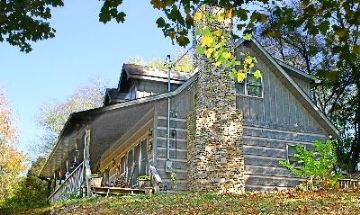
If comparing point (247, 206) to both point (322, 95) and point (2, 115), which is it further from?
point (2, 115)

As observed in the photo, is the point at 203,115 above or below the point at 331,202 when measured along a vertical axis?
above

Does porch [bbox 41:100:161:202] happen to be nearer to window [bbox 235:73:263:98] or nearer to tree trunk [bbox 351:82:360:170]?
window [bbox 235:73:263:98]

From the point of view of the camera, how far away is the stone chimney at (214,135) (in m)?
21.7

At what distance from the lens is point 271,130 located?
79.9ft

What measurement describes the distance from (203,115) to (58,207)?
7.76 meters

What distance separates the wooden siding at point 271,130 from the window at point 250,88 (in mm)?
228

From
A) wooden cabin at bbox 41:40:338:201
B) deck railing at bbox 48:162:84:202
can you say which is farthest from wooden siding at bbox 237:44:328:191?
deck railing at bbox 48:162:84:202

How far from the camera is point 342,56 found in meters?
4.79

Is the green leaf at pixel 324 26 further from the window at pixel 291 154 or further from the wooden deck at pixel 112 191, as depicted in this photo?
the window at pixel 291 154

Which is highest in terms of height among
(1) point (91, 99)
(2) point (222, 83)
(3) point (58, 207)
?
(1) point (91, 99)

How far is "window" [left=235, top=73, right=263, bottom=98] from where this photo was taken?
2447 cm

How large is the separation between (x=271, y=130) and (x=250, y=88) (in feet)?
6.96

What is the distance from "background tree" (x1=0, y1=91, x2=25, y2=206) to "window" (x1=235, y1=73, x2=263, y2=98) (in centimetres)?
2247

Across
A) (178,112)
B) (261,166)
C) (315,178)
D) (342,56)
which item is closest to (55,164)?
(178,112)
